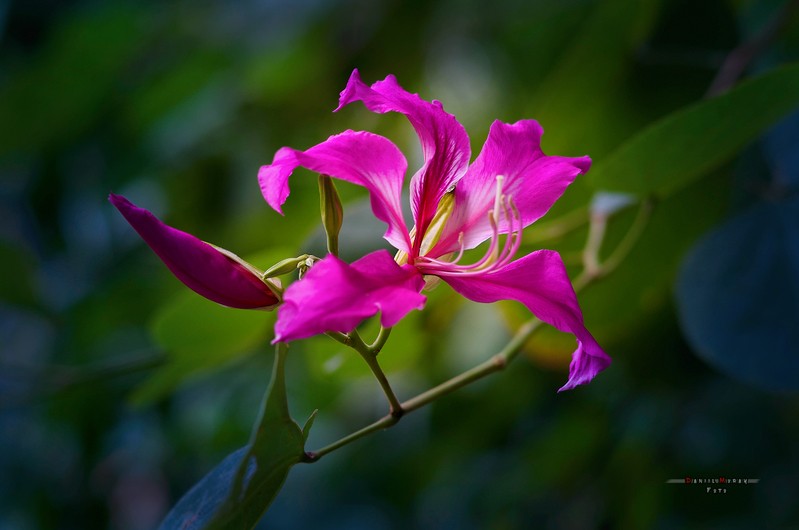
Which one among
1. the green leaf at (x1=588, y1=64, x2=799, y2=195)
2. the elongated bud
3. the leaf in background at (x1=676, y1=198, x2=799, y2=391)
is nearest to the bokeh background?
the leaf in background at (x1=676, y1=198, x2=799, y2=391)

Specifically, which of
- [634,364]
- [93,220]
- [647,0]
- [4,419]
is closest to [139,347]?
[93,220]

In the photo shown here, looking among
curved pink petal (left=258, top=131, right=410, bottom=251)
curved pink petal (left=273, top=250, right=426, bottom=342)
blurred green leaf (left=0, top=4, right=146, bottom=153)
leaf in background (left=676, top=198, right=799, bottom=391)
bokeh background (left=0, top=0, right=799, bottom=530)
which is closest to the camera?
curved pink petal (left=273, top=250, right=426, bottom=342)

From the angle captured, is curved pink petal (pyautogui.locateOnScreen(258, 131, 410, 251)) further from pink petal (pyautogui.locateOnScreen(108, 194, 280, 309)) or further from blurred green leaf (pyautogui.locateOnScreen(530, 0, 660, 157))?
blurred green leaf (pyautogui.locateOnScreen(530, 0, 660, 157))

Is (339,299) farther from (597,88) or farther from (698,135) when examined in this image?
(597,88)

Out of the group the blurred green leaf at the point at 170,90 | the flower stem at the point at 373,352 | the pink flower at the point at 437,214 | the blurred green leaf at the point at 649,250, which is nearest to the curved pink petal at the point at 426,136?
the pink flower at the point at 437,214

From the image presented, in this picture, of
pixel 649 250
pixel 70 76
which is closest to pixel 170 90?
pixel 70 76

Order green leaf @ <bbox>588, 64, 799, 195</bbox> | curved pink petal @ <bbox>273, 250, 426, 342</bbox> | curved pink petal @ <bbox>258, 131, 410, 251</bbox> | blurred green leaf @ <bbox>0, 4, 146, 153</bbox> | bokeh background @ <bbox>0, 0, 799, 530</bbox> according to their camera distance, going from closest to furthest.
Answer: curved pink petal @ <bbox>273, 250, 426, 342</bbox> → curved pink petal @ <bbox>258, 131, 410, 251</bbox> → green leaf @ <bbox>588, 64, 799, 195</bbox> → bokeh background @ <bbox>0, 0, 799, 530</bbox> → blurred green leaf @ <bbox>0, 4, 146, 153</bbox>

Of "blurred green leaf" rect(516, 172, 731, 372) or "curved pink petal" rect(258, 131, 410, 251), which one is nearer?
"curved pink petal" rect(258, 131, 410, 251)
